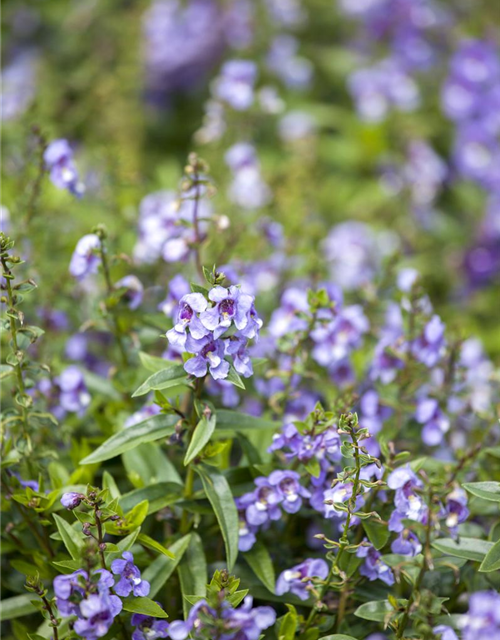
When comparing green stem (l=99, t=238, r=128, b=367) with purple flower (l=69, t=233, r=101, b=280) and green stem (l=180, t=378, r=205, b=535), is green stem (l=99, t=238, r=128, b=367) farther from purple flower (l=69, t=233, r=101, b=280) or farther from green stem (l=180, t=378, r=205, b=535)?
green stem (l=180, t=378, r=205, b=535)

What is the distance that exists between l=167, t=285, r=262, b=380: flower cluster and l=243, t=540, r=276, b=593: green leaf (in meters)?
0.64

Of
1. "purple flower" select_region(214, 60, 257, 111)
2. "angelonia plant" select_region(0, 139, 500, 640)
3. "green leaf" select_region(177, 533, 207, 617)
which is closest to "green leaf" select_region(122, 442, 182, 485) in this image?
"angelonia plant" select_region(0, 139, 500, 640)

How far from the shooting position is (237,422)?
2.23 meters

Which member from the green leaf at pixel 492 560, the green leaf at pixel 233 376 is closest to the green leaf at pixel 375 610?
the green leaf at pixel 492 560

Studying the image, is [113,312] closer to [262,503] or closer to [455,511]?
[262,503]

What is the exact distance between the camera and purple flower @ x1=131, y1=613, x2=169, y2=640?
1984 millimetres

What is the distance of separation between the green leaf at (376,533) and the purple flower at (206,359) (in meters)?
0.60

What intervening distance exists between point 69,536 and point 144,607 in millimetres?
279

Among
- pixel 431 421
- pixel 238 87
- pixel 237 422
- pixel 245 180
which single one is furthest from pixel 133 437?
pixel 238 87

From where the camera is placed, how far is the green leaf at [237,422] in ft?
7.23

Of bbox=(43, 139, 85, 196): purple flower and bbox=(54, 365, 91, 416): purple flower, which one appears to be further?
bbox=(43, 139, 85, 196): purple flower

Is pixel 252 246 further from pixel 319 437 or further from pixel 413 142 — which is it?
pixel 413 142

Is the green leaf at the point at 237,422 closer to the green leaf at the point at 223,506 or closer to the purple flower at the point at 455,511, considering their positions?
the green leaf at the point at 223,506

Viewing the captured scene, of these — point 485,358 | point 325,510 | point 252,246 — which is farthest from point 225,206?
point 325,510
